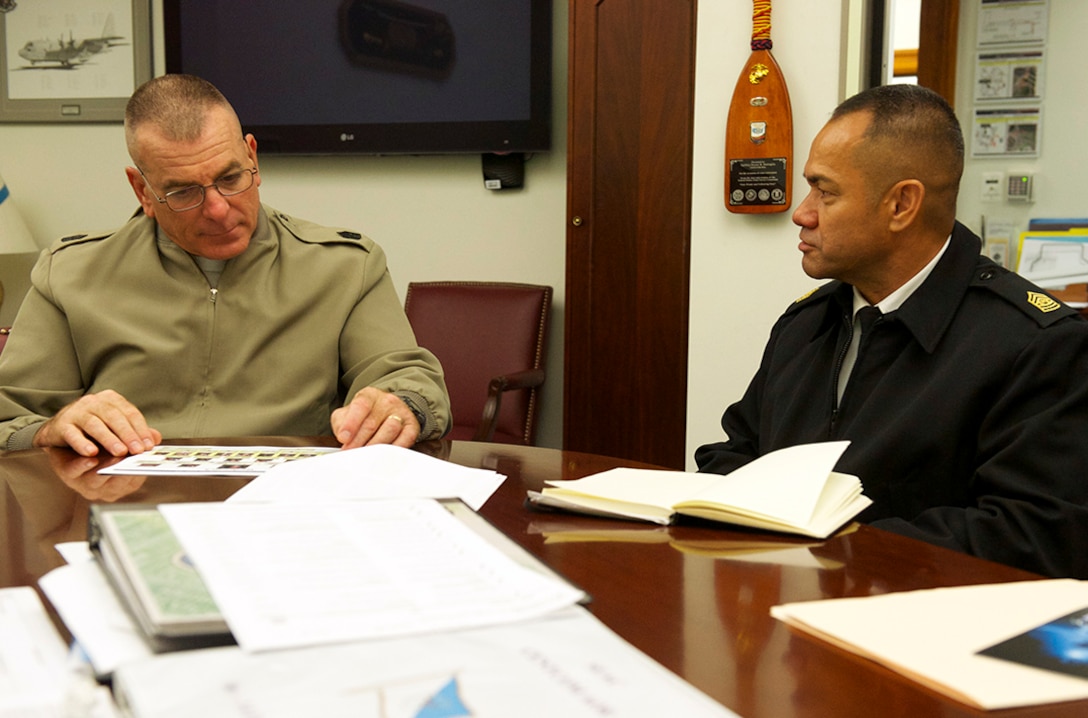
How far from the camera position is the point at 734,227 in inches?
125

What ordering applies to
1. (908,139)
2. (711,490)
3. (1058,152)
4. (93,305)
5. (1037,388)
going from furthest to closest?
(1058,152)
(93,305)
(908,139)
(1037,388)
(711,490)

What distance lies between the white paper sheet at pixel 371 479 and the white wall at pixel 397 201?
101 inches


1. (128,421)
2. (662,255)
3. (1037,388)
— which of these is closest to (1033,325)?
(1037,388)

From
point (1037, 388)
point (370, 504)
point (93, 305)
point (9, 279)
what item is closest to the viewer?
point (370, 504)

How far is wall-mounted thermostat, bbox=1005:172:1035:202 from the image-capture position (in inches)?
183

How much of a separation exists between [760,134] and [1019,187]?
222cm

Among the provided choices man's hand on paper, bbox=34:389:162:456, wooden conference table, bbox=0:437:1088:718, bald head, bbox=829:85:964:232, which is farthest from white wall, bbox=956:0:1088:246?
man's hand on paper, bbox=34:389:162:456

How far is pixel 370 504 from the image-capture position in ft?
3.00

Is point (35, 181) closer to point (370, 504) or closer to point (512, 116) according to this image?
point (512, 116)

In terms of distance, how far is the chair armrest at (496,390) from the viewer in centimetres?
293

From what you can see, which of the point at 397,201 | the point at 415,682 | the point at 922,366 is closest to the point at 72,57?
the point at 397,201

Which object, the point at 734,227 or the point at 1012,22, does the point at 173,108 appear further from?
the point at 1012,22

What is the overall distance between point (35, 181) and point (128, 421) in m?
3.37

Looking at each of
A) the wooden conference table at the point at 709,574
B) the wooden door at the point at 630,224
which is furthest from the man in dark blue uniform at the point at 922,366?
the wooden door at the point at 630,224
